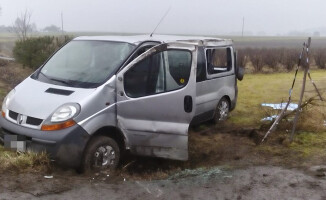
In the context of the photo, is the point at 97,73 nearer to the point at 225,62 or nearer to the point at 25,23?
the point at 225,62

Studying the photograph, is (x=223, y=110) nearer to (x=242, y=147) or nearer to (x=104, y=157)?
(x=242, y=147)

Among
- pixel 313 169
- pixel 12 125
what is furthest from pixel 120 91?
pixel 313 169

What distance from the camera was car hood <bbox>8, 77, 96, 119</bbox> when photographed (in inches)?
181

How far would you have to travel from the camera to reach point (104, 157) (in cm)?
484

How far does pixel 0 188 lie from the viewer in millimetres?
4105

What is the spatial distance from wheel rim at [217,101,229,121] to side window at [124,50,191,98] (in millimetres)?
2261

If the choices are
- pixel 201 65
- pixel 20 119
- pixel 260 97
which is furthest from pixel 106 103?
pixel 260 97

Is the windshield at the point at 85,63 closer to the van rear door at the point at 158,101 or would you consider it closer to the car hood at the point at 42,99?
the car hood at the point at 42,99

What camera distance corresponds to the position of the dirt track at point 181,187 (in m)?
4.13

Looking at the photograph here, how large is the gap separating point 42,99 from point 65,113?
0.45m

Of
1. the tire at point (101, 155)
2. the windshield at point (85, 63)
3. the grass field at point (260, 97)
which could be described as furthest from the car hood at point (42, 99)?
Result: the grass field at point (260, 97)

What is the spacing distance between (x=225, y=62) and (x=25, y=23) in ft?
51.0

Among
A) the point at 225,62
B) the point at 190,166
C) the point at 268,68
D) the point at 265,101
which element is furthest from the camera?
the point at 268,68

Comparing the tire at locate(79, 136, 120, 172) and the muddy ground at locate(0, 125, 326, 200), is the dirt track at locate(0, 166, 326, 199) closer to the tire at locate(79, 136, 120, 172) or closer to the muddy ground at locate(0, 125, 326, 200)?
the muddy ground at locate(0, 125, 326, 200)
